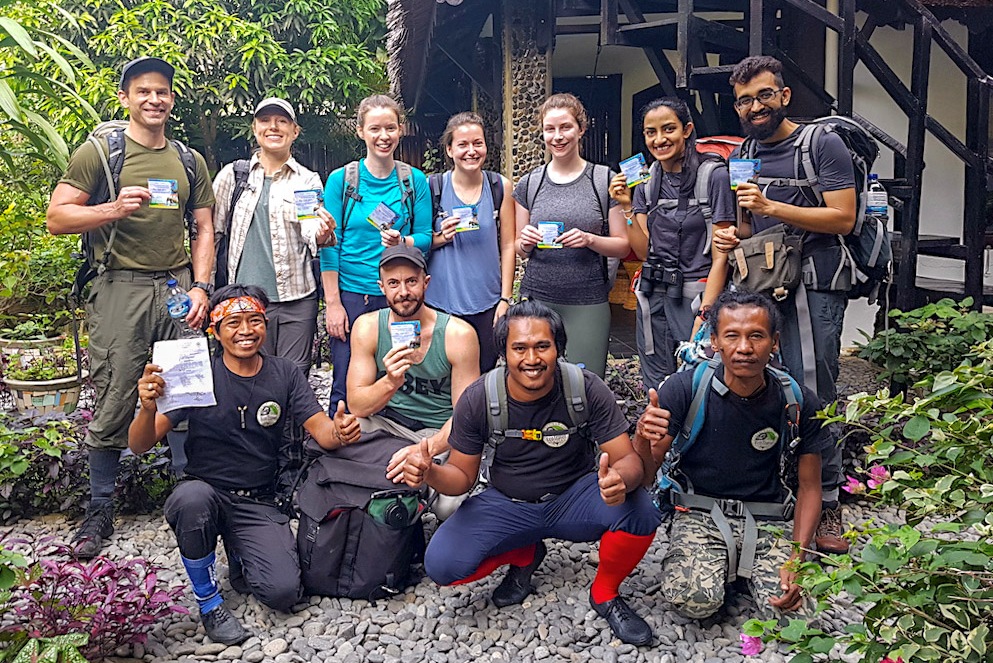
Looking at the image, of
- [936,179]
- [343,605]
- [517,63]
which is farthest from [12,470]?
[936,179]

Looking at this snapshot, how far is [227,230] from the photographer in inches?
173

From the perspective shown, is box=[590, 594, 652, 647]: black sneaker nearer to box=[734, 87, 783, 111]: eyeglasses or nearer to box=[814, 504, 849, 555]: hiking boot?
box=[814, 504, 849, 555]: hiking boot

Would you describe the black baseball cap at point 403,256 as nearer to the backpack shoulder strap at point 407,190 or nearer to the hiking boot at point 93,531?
the backpack shoulder strap at point 407,190

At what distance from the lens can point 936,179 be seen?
7.26m

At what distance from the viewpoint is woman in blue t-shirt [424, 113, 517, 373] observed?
436 cm

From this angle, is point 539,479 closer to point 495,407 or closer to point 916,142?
point 495,407

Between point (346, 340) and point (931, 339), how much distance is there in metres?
3.59

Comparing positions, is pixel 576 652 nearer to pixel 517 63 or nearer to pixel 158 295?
pixel 158 295

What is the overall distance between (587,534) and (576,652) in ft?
1.41

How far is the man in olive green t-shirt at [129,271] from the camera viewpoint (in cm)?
396

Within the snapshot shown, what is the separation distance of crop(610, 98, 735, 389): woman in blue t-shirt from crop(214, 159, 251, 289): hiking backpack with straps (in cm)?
176

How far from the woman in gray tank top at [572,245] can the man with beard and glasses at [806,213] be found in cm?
80

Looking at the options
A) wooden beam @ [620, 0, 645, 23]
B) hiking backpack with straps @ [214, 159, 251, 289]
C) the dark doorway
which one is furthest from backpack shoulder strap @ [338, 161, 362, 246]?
the dark doorway

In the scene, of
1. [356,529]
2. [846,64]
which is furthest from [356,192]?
[846,64]
